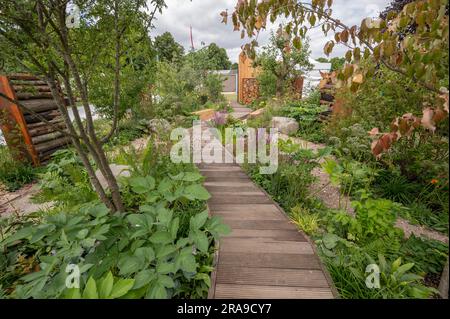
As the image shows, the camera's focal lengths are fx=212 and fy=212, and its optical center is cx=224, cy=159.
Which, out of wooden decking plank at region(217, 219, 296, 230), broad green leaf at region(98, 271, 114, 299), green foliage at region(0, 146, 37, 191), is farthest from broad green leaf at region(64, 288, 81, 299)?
green foliage at region(0, 146, 37, 191)

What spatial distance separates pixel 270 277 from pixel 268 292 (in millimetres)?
133

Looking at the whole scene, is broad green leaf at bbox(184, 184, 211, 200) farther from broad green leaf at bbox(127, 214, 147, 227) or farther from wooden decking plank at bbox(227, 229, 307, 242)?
wooden decking plank at bbox(227, 229, 307, 242)

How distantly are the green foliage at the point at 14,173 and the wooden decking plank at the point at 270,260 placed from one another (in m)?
4.22

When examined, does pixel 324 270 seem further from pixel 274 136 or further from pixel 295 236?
pixel 274 136

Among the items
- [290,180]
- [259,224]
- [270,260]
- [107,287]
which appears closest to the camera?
[107,287]

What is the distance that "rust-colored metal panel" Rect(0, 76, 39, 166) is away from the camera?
409 centimetres

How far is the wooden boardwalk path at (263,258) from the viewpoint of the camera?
1588 mm

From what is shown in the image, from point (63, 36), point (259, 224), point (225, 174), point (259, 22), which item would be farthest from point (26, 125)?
point (259, 22)

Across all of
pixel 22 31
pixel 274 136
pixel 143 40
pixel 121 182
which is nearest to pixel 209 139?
pixel 274 136

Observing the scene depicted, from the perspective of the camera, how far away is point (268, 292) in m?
1.57

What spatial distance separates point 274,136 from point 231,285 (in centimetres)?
311

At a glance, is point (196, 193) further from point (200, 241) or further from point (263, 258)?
point (263, 258)

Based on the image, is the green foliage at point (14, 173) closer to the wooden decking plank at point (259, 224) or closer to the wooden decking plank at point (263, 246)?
the wooden decking plank at point (259, 224)

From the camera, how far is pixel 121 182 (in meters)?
2.71
